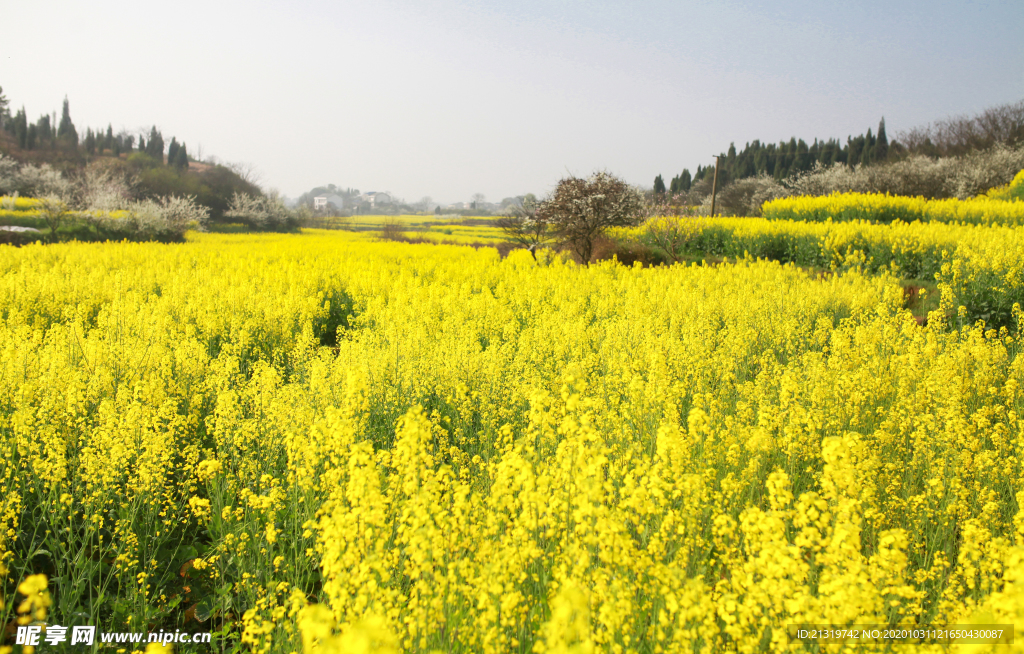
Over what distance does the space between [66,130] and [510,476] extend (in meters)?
90.0

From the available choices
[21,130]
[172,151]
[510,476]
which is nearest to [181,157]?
[172,151]

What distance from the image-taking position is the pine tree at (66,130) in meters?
61.7

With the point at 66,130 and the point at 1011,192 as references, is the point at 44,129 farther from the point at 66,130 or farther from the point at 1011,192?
the point at 1011,192

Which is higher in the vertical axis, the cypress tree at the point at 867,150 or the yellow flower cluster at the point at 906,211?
the cypress tree at the point at 867,150

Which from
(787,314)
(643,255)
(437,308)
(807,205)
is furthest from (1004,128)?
(437,308)

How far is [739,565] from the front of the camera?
104 inches

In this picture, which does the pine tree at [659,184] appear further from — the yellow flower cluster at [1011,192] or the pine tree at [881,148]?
the yellow flower cluster at [1011,192]

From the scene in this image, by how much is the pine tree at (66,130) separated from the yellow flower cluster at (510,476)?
235 ft

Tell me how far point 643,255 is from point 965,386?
15.4 meters

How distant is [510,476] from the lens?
3.05 m

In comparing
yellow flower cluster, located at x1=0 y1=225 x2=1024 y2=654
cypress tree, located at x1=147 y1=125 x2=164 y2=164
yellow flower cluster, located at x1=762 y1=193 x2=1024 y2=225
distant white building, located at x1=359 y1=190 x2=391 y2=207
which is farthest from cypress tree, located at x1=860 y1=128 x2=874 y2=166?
distant white building, located at x1=359 y1=190 x2=391 y2=207

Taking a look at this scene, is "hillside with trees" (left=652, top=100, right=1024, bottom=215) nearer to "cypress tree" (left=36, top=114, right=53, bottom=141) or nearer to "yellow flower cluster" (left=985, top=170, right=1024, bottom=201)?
"yellow flower cluster" (left=985, top=170, right=1024, bottom=201)

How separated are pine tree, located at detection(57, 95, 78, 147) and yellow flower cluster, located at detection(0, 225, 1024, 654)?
2822 inches

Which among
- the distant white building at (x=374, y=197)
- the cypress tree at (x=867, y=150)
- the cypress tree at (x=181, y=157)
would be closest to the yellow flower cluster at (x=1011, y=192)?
the cypress tree at (x=867, y=150)
